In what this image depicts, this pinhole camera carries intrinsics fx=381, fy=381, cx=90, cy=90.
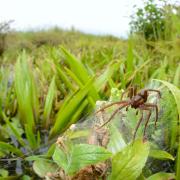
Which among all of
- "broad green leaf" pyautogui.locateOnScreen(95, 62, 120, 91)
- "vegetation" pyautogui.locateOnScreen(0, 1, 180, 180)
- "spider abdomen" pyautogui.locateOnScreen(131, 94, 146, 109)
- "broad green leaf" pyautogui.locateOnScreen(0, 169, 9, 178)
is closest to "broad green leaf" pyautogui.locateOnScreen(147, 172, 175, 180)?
"vegetation" pyautogui.locateOnScreen(0, 1, 180, 180)

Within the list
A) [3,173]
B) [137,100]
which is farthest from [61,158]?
[3,173]

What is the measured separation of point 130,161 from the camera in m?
0.67

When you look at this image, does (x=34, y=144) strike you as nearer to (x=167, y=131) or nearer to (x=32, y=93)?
(x=32, y=93)

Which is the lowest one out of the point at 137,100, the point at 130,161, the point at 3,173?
the point at 3,173

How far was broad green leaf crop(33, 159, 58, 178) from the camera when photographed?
94cm

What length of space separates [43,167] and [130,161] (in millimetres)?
350

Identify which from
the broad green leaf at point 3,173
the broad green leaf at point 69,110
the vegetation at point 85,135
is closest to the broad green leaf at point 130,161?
the vegetation at point 85,135

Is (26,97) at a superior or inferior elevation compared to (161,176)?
superior

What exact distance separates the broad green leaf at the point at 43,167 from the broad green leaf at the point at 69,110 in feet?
1.12

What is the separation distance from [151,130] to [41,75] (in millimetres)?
1499

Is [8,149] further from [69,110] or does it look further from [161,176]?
[161,176]

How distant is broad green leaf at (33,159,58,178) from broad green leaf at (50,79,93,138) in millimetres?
340

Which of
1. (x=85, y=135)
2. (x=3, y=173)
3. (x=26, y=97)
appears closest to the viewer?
(x=85, y=135)

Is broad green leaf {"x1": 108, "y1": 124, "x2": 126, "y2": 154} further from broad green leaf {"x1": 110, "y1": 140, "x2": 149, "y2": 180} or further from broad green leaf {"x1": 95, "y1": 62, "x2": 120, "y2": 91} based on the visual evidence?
broad green leaf {"x1": 95, "y1": 62, "x2": 120, "y2": 91}
